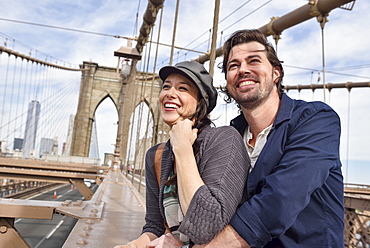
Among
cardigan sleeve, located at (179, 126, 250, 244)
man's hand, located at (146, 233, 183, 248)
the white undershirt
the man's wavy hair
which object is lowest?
man's hand, located at (146, 233, 183, 248)

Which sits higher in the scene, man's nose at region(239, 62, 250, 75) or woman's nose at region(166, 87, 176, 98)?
man's nose at region(239, 62, 250, 75)

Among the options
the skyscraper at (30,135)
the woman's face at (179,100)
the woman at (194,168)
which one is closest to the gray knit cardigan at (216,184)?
the woman at (194,168)

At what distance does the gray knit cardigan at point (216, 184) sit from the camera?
2.42 ft

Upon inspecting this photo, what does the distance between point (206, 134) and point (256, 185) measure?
0.65 ft

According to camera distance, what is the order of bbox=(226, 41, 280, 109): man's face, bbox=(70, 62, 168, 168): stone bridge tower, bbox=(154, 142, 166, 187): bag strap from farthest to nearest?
bbox=(70, 62, 168, 168): stone bridge tower < bbox=(154, 142, 166, 187): bag strap < bbox=(226, 41, 280, 109): man's face

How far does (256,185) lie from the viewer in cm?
81

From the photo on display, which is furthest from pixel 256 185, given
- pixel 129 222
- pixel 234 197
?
pixel 129 222

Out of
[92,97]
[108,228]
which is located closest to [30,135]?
[92,97]

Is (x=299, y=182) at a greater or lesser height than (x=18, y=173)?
greater

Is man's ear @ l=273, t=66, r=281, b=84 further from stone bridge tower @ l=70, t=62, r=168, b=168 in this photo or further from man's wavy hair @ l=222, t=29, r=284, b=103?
stone bridge tower @ l=70, t=62, r=168, b=168

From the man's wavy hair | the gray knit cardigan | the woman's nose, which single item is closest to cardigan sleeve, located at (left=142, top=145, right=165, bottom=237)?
the gray knit cardigan

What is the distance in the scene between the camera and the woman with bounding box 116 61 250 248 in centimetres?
75

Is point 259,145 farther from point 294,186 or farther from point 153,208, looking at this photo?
point 153,208

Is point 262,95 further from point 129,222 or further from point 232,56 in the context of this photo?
point 129,222
